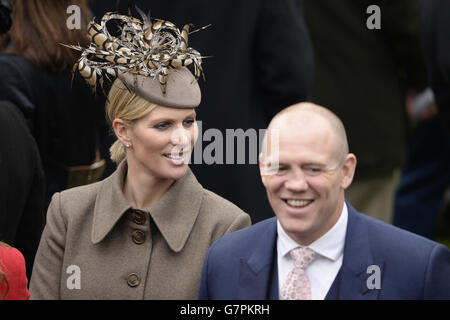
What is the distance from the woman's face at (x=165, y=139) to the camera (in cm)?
394

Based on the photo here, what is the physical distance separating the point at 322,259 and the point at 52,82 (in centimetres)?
182

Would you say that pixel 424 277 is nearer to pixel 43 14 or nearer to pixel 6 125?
pixel 6 125

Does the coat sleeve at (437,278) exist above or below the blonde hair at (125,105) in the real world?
below

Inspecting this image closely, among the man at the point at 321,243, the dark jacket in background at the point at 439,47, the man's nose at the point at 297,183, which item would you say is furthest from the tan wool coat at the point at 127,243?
the dark jacket in background at the point at 439,47

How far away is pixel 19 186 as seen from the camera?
4.34 meters

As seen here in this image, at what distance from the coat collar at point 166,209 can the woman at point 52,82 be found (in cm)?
71

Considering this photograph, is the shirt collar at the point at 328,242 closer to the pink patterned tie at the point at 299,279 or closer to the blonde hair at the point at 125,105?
the pink patterned tie at the point at 299,279

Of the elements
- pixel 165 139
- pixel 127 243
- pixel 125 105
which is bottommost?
pixel 127 243

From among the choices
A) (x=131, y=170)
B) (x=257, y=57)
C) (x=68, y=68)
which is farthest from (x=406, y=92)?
(x=131, y=170)

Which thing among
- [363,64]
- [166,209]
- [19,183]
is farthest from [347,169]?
[363,64]

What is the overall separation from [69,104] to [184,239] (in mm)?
1182

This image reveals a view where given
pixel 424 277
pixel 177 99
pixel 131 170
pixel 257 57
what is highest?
pixel 257 57

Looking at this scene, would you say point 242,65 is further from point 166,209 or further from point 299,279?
point 299,279

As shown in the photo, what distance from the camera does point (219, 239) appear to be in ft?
12.6
